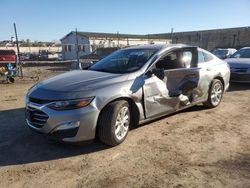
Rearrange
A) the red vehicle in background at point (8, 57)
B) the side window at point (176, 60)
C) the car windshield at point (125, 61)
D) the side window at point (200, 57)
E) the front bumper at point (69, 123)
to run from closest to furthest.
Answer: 1. the front bumper at point (69, 123)
2. the car windshield at point (125, 61)
3. the side window at point (176, 60)
4. the side window at point (200, 57)
5. the red vehicle in background at point (8, 57)

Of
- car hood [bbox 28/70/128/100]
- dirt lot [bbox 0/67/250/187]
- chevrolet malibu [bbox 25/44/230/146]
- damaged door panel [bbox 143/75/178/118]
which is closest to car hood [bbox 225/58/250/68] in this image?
chevrolet malibu [bbox 25/44/230/146]

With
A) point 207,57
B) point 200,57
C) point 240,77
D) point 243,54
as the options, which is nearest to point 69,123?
point 200,57

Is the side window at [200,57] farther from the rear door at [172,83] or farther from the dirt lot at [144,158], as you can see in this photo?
the dirt lot at [144,158]

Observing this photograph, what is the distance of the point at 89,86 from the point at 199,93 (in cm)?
301

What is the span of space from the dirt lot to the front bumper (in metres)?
0.33

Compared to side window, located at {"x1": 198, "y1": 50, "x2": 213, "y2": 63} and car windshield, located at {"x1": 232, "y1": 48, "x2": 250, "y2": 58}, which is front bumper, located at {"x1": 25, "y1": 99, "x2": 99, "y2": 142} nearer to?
side window, located at {"x1": 198, "y1": 50, "x2": 213, "y2": 63}

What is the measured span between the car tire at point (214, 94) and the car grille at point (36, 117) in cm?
415

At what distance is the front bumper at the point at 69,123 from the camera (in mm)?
4371

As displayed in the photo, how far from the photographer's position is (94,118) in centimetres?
450

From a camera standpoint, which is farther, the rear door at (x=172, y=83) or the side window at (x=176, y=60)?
the side window at (x=176, y=60)

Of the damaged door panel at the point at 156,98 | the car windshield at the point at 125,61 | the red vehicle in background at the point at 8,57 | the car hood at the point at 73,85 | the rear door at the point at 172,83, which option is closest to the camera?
the car hood at the point at 73,85

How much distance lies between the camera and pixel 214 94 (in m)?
7.32

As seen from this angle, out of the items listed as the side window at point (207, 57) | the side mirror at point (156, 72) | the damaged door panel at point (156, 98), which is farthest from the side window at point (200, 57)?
the side mirror at point (156, 72)

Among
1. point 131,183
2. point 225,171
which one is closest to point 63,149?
point 131,183
